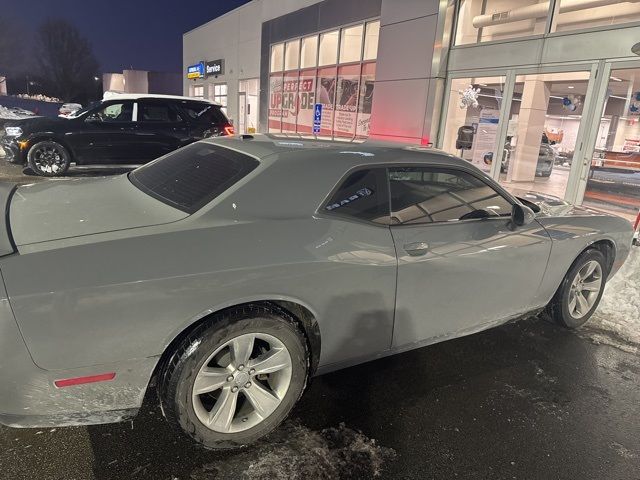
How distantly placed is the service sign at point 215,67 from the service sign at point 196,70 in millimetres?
696

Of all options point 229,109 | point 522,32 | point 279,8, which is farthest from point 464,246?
point 229,109

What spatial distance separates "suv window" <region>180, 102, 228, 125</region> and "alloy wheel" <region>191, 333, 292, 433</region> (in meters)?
8.81

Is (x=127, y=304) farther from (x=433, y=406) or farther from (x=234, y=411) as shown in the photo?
(x=433, y=406)

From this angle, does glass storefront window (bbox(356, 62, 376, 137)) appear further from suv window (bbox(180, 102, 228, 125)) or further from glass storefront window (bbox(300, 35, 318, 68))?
suv window (bbox(180, 102, 228, 125))

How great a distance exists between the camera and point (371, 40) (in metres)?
14.1

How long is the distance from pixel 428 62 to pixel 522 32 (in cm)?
219

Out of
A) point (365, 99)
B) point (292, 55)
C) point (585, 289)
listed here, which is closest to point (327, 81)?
point (365, 99)

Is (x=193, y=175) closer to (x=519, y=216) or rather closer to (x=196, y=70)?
(x=519, y=216)

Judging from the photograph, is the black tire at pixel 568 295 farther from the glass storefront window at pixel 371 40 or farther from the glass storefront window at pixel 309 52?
the glass storefront window at pixel 309 52

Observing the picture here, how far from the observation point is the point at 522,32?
934 cm

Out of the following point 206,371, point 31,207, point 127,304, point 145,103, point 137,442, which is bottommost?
point 137,442

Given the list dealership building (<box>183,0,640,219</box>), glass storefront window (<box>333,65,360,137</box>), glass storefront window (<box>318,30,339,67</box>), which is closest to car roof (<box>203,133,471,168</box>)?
dealership building (<box>183,0,640,219</box>)

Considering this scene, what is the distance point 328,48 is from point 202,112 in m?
7.60

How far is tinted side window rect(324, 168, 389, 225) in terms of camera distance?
8.83 ft
